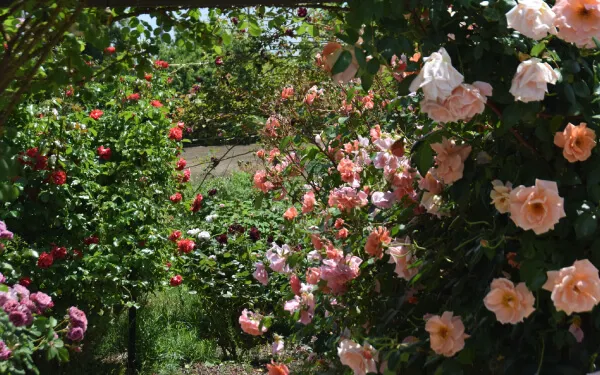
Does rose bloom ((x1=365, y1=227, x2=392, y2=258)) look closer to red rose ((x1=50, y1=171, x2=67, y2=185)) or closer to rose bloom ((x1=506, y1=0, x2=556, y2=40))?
rose bloom ((x1=506, y1=0, x2=556, y2=40))

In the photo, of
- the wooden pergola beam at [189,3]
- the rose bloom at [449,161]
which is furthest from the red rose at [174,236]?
the rose bloom at [449,161]

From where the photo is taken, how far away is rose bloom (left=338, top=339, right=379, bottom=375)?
1958 mm

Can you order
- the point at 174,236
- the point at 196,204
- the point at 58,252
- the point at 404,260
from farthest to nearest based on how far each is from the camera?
the point at 196,204 < the point at 174,236 < the point at 58,252 < the point at 404,260

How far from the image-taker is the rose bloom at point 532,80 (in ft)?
5.17

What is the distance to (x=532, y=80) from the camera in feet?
5.17

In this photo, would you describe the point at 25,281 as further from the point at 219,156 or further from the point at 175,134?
the point at 219,156

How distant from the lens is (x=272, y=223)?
206 inches

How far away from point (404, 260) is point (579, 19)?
0.79 m

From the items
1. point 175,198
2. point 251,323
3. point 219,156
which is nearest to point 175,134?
point 175,198

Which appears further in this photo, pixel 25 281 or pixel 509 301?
pixel 25 281

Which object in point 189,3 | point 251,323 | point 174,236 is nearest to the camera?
point 189,3

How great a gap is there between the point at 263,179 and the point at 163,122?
170 centimetres

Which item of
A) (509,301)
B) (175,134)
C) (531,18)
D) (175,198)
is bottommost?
(175,198)

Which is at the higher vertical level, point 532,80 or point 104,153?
point 532,80
